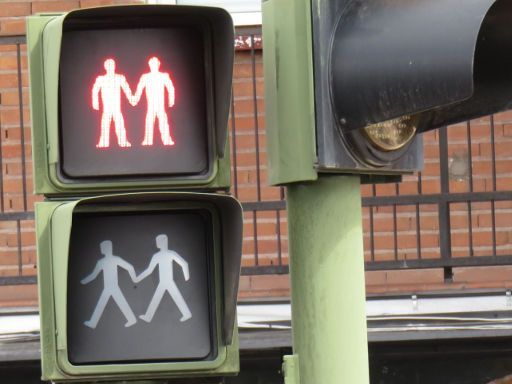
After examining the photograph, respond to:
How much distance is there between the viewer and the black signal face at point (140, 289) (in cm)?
258

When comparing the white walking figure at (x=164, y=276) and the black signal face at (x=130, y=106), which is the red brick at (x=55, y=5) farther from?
the white walking figure at (x=164, y=276)

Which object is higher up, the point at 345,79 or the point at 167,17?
the point at 167,17

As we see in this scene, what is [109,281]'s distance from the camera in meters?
2.59

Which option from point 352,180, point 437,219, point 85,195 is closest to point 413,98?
point 352,180

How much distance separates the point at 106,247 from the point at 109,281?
8 centimetres

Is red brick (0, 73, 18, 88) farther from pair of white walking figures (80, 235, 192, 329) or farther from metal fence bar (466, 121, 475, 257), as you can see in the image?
pair of white walking figures (80, 235, 192, 329)

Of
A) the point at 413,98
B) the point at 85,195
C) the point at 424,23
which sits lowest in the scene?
the point at 85,195

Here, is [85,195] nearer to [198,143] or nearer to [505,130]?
[198,143]

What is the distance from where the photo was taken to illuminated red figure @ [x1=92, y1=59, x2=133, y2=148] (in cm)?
256

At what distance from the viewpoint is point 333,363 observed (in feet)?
8.06

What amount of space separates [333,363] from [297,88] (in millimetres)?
584

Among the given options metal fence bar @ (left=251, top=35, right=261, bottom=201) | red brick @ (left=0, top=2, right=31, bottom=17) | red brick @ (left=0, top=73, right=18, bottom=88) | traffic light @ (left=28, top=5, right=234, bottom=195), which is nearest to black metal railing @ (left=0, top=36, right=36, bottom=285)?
red brick @ (left=0, top=73, right=18, bottom=88)

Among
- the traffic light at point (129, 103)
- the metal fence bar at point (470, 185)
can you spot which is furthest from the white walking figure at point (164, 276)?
the metal fence bar at point (470, 185)

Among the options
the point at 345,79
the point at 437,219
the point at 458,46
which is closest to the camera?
the point at 458,46
